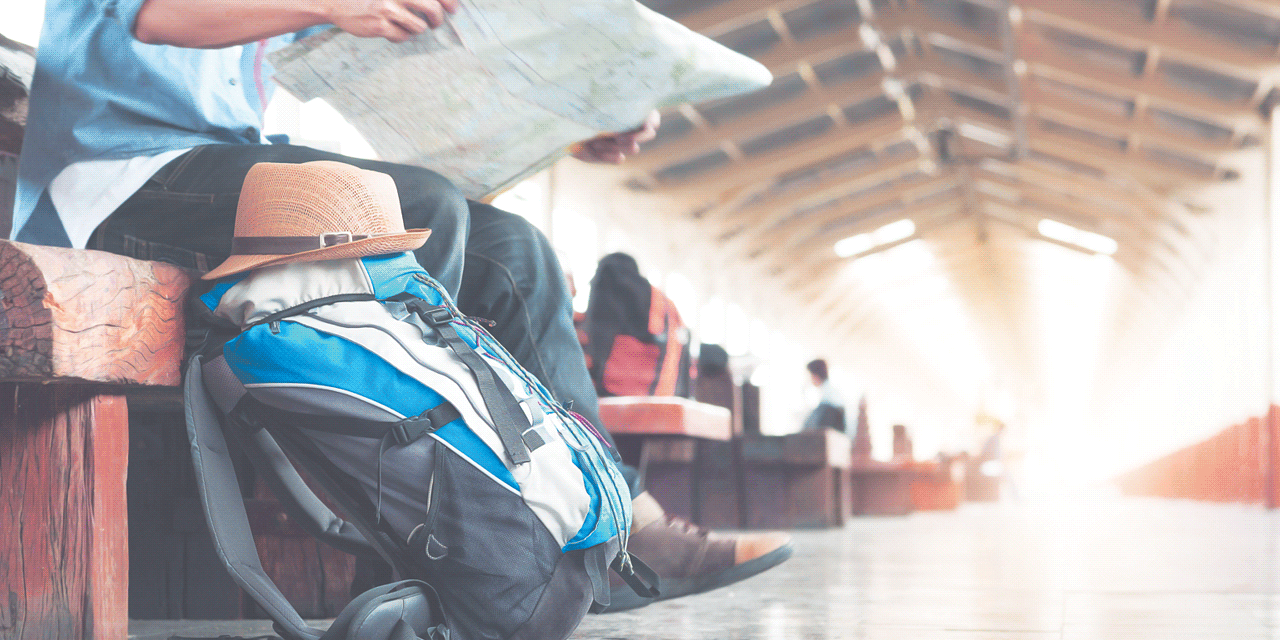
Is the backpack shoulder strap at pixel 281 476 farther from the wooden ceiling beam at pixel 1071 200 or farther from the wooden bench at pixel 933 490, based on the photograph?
the wooden ceiling beam at pixel 1071 200

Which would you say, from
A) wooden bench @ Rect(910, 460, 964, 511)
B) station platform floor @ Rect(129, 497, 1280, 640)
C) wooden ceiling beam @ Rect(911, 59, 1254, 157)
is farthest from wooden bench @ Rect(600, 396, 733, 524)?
wooden ceiling beam @ Rect(911, 59, 1254, 157)

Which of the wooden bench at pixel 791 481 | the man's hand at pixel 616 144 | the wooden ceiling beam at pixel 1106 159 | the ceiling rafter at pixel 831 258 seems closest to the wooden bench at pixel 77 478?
the man's hand at pixel 616 144

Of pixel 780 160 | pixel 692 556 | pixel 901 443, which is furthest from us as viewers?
pixel 780 160

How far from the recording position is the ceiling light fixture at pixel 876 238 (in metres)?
18.2

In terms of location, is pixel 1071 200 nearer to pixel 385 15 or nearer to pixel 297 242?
pixel 385 15

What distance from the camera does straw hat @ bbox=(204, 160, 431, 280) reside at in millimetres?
1289

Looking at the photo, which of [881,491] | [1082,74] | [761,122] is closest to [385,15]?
[881,491]

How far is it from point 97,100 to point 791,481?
500 centimetres

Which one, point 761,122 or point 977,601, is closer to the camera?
point 977,601

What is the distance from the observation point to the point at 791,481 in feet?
20.1

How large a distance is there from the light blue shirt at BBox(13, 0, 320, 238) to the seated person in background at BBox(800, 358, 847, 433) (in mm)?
6551

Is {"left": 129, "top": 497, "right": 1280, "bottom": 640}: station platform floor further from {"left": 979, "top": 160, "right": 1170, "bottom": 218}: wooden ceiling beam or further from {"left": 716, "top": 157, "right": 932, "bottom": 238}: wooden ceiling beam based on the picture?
{"left": 716, "top": 157, "right": 932, "bottom": 238}: wooden ceiling beam

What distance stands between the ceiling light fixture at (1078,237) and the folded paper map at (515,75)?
53.6 feet

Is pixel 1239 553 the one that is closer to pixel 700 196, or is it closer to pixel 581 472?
pixel 581 472
